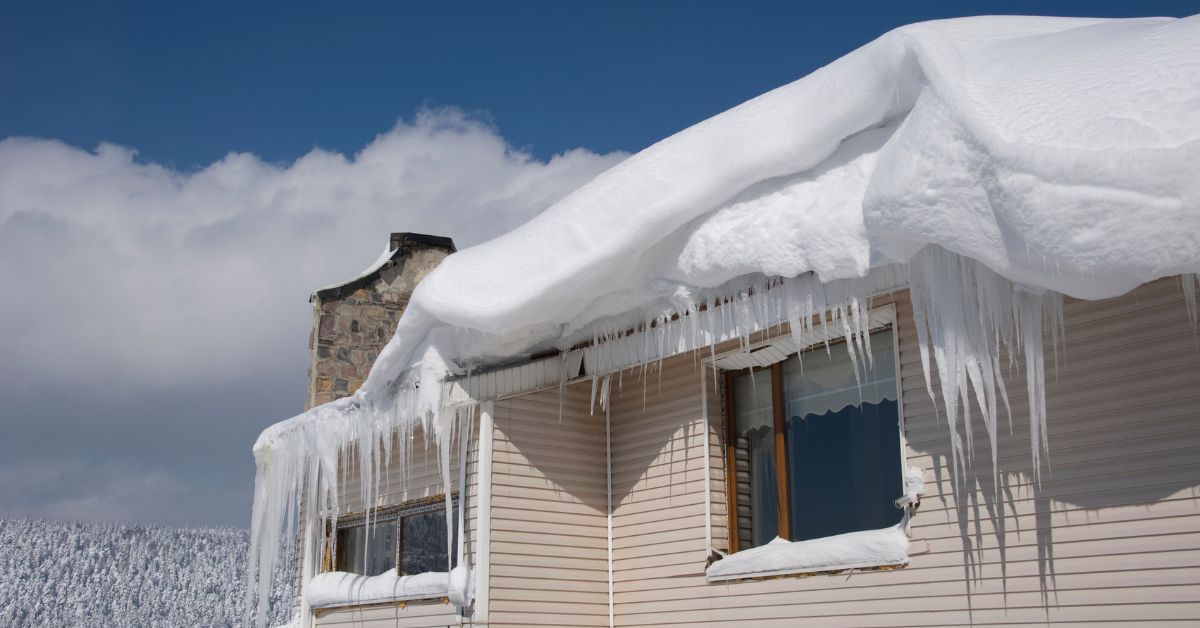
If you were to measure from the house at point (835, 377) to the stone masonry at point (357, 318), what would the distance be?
3.19m

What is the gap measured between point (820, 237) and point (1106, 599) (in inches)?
88.0

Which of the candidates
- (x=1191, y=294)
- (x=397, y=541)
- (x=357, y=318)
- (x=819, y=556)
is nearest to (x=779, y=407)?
(x=819, y=556)

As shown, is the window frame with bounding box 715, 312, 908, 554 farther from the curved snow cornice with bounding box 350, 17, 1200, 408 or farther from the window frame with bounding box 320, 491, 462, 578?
the window frame with bounding box 320, 491, 462, 578

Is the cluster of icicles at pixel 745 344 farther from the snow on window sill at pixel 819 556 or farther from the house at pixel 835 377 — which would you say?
the snow on window sill at pixel 819 556

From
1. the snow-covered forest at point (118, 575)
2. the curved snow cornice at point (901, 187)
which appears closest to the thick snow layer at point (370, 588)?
the curved snow cornice at point (901, 187)

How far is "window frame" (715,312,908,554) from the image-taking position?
6293mm

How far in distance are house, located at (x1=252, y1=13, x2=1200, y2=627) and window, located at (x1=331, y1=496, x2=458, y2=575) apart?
4cm

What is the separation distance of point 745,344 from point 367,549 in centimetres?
417

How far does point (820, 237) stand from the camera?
5773mm

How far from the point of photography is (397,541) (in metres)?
8.63

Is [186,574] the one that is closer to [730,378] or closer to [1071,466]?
[730,378]

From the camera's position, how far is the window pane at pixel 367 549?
8844 mm

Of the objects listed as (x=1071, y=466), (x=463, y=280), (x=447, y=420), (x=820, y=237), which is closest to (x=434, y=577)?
(x=447, y=420)

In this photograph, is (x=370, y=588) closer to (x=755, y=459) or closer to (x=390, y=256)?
(x=755, y=459)
